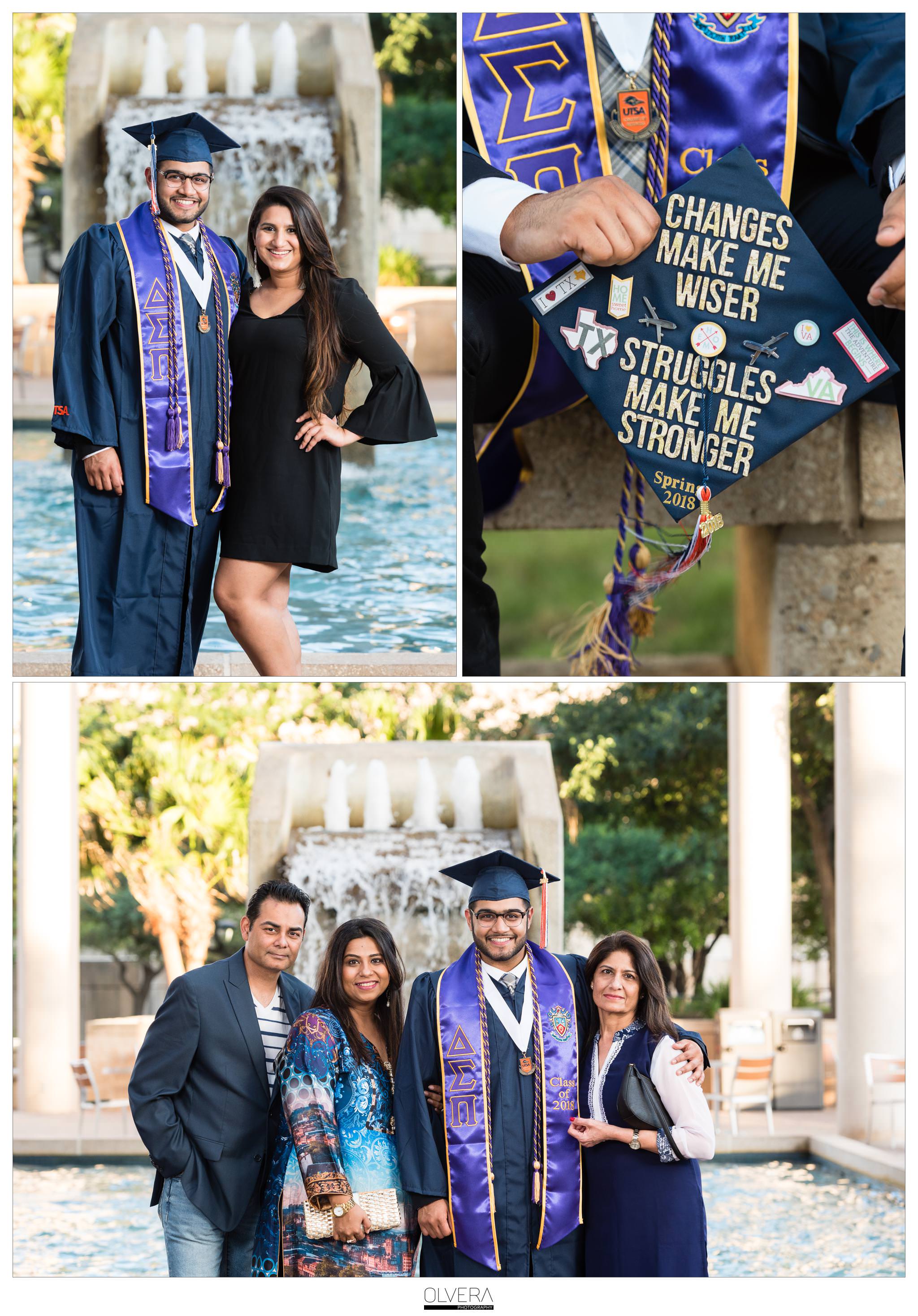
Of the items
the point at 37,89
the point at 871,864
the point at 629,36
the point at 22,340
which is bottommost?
the point at 871,864

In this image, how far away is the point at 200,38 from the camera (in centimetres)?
490

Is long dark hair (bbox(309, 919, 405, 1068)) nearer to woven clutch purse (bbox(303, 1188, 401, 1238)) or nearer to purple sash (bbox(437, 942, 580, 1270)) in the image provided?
purple sash (bbox(437, 942, 580, 1270))

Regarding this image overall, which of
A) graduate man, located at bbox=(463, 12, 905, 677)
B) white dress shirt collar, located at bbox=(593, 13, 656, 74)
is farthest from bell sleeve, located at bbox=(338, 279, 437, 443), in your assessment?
white dress shirt collar, located at bbox=(593, 13, 656, 74)

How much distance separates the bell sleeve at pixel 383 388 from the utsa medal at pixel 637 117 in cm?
84

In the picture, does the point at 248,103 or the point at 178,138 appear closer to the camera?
the point at 178,138

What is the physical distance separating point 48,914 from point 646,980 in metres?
6.97

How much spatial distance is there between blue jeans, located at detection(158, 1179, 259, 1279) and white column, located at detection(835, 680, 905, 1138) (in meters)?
4.93

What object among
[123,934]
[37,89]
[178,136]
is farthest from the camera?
[123,934]

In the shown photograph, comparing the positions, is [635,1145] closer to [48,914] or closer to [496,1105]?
[496,1105]

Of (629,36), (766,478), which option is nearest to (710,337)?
(629,36)

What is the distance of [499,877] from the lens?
3865 millimetres

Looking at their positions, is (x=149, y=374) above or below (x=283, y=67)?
below

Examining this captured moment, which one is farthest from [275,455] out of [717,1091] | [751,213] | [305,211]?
[717,1091]

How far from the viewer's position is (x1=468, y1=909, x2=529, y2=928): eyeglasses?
152 inches
